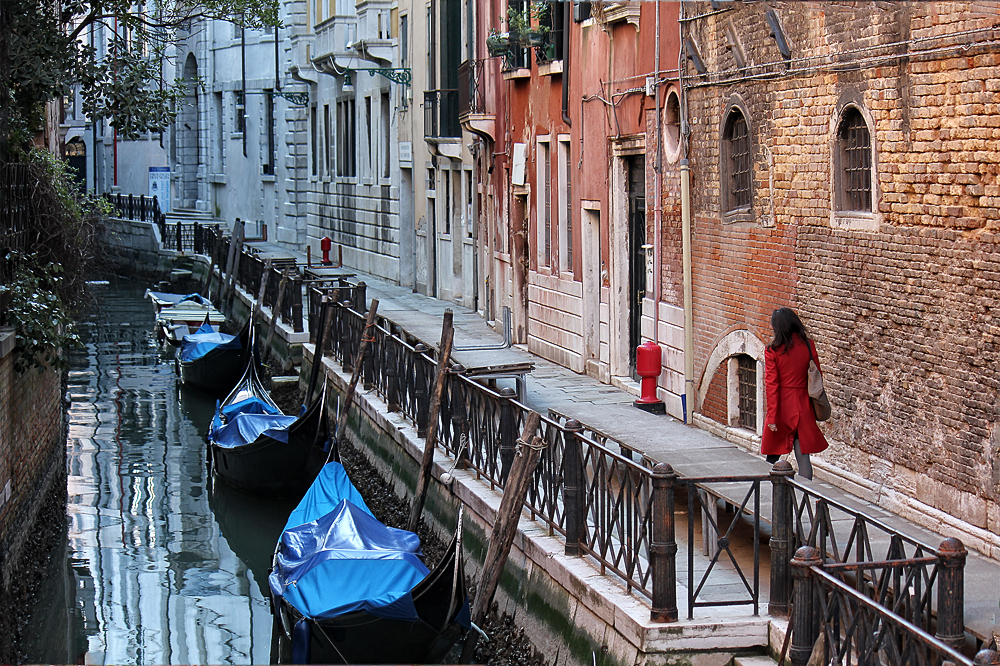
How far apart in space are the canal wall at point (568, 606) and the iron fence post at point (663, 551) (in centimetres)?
9

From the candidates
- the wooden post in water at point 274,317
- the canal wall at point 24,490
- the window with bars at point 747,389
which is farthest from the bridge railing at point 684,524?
the wooden post in water at point 274,317

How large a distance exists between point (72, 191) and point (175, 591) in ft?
21.2

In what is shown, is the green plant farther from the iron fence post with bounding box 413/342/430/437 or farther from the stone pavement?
the stone pavement

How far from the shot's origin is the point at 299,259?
32.3 m

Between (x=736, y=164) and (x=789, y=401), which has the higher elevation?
(x=736, y=164)

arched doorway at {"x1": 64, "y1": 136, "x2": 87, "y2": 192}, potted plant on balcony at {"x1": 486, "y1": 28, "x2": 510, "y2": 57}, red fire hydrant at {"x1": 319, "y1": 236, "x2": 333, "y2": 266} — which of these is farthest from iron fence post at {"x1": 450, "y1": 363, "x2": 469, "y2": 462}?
arched doorway at {"x1": 64, "y1": 136, "x2": 87, "y2": 192}

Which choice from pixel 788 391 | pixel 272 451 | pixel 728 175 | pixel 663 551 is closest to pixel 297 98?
pixel 272 451

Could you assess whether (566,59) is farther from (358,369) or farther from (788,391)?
(788,391)

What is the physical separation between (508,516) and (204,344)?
1477cm

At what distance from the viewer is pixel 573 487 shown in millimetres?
7703

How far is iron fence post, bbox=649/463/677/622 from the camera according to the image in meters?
6.43

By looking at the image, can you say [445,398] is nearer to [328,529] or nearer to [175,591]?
[328,529]

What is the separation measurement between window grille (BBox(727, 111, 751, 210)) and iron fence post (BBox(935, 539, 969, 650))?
18.8ft

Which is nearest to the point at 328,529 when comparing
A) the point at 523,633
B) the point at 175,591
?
the point at 523,633
